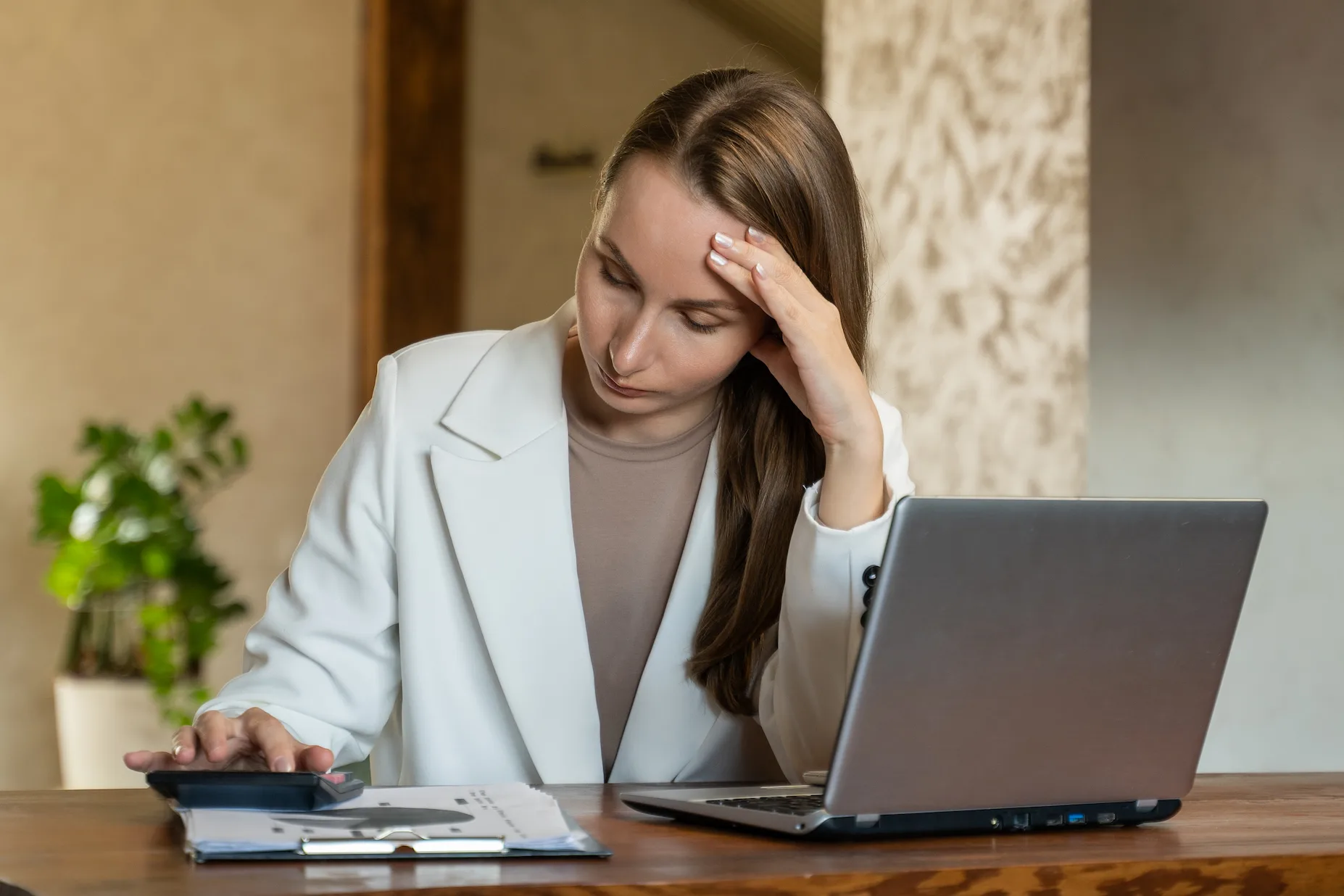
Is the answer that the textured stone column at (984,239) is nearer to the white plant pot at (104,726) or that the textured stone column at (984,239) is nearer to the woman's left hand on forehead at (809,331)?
the woman's left hand on forehead at (809,331)


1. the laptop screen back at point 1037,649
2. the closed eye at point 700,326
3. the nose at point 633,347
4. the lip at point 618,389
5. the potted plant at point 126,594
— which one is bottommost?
the potted plant at point 126,594

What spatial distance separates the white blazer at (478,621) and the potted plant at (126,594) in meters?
2.37

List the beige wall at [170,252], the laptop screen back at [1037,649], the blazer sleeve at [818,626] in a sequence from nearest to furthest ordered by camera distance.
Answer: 1. the laptop screen back at [1037,649]
2. the blazer sleeve at [818,626]
3. the beige wall at [170,252]

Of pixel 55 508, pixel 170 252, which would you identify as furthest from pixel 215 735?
pixel 170 252

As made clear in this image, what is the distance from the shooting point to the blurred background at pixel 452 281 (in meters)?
2.16

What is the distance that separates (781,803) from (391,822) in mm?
262

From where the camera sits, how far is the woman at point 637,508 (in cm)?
122

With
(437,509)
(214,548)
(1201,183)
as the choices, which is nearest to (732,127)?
(437,509)

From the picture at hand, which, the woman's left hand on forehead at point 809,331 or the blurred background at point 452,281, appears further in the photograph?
the blurred background at point 452,281

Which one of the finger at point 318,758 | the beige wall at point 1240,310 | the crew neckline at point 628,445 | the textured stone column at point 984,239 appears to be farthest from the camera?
the beige wall at point 1240,310

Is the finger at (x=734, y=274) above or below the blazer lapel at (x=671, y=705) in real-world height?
above

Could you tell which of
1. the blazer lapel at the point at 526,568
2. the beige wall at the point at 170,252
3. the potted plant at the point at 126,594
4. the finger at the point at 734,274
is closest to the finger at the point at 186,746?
the blazer lapel at the point at 526,568

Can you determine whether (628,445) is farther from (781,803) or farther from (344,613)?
(781,803)

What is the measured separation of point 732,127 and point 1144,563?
59cm
